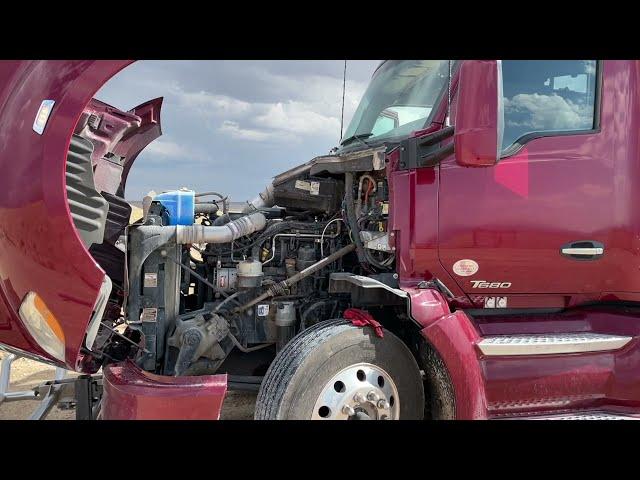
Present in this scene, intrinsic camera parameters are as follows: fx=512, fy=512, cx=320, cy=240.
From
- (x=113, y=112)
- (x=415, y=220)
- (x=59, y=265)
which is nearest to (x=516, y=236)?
(x=415, y=220)

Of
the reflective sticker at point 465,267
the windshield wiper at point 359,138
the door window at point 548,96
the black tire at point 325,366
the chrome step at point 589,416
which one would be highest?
the door window at point 548,96

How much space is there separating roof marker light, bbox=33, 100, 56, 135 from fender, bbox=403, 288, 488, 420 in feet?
7.15

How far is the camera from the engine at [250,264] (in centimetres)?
338

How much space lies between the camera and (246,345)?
146 inches

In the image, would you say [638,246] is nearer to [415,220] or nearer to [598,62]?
[598,62]

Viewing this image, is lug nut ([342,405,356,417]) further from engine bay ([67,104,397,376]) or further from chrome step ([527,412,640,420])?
chrome step ([527,412,640,420])

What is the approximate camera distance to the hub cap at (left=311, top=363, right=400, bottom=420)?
2840mm

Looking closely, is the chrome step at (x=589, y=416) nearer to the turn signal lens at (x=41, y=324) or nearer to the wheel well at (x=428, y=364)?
the wheel well at (x=428, y=364)

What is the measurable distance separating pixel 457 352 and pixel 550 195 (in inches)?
46.3

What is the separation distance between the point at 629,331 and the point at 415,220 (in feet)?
5.15

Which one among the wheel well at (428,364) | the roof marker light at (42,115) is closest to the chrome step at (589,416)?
the wheel well at (428,364)

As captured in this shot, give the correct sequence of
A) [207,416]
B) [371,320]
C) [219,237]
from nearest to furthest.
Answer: [207,416], [371,320], [219,237]

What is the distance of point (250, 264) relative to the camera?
3.54 meters

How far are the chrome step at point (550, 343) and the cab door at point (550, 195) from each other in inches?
12.5
